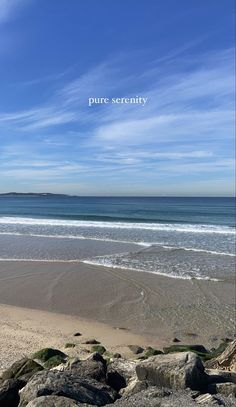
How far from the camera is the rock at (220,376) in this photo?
605cm

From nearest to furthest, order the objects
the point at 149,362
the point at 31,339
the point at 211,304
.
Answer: the point at 149,362 < the point at 31,339 < the point at 211,304

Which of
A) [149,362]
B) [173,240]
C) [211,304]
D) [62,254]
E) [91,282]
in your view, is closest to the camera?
[149,362]

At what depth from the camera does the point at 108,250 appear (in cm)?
2127

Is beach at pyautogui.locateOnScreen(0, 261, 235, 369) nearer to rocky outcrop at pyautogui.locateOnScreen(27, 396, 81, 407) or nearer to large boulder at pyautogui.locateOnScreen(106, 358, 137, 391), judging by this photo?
large boulder at pyautogui.locateOnScreen(106, 358, 137, 391)

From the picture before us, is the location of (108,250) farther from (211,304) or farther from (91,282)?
(211,304)

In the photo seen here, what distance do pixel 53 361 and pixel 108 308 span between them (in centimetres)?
A: 460

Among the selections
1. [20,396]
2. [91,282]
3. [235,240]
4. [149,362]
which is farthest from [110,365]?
[235,240]

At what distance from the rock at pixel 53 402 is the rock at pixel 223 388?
2010 millimetres

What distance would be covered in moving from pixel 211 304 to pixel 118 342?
3979 mm

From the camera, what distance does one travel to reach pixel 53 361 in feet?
25.1

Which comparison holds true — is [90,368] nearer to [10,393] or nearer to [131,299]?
[10,393]

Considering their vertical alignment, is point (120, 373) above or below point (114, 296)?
above

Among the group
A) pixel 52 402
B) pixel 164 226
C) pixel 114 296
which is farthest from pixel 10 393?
pixel 164 226

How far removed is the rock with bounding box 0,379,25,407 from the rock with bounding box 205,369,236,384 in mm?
2771
